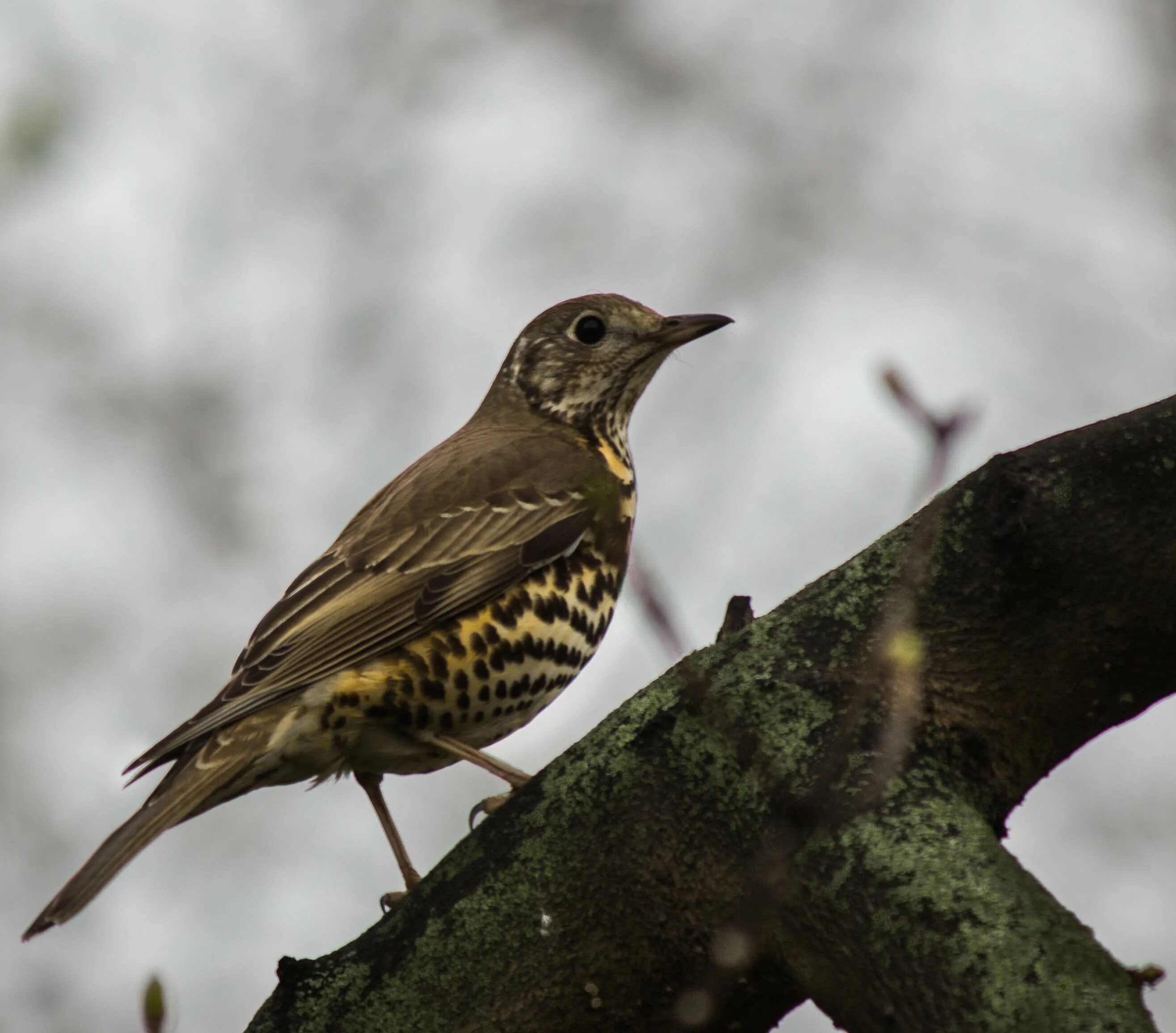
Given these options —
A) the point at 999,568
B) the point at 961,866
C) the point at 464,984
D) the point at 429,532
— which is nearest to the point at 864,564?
the point at 999,568

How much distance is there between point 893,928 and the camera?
7.52ft

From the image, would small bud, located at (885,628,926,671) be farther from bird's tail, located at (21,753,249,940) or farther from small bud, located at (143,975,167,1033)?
bird's tail, located at (21,753,249,940)

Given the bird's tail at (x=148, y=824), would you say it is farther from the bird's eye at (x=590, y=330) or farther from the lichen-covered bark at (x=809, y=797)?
the bird's eye at (x=590, y=330)

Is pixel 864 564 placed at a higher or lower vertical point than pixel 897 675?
higher

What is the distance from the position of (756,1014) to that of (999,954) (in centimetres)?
76

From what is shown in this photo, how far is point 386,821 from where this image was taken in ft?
15.6

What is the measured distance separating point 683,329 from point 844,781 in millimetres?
3703

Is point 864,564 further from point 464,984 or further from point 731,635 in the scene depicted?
point 464,984

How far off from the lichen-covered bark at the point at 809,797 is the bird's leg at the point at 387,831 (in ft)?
5.02

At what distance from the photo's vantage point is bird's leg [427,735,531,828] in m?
4.15

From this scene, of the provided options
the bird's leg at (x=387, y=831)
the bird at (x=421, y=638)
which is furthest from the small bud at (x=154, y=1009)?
the bird's leg at (x=387, y=831)

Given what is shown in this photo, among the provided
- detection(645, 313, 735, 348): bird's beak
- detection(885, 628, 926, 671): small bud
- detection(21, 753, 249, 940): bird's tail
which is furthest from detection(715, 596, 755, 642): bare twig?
detection(645, 313, 735, 348): bird's beak

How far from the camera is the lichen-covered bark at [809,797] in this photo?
2.43m

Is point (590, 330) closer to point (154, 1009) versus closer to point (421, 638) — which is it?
point (421, 638)
